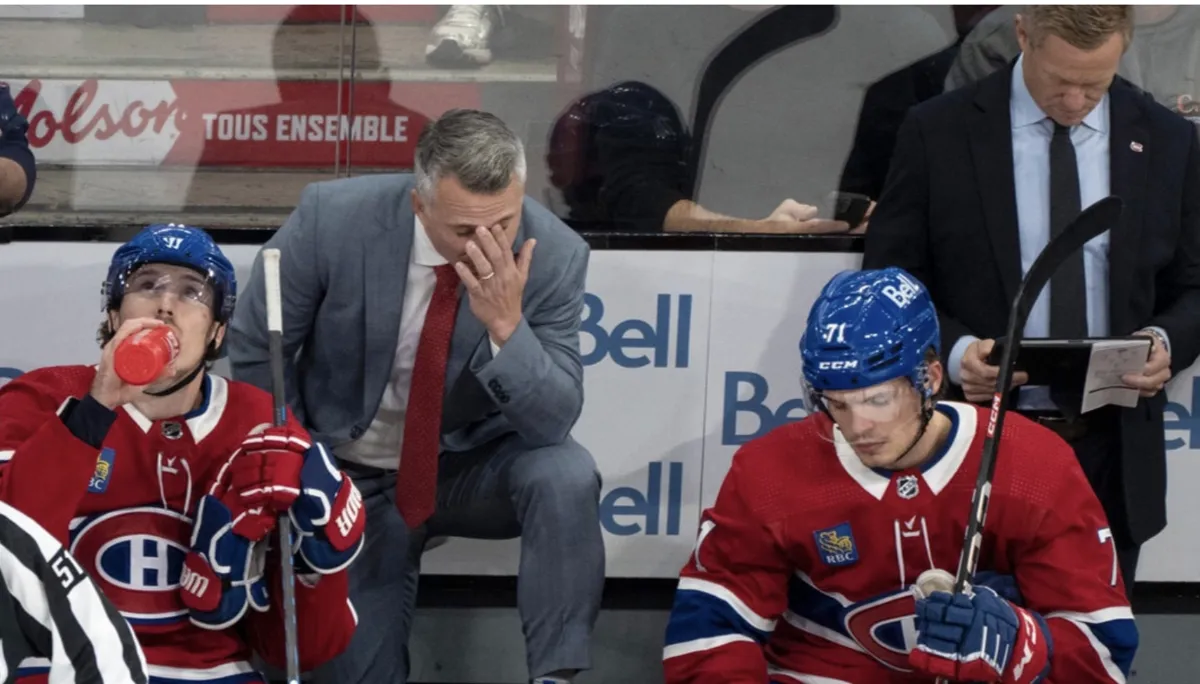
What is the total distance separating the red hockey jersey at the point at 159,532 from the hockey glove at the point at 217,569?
2.0 inches

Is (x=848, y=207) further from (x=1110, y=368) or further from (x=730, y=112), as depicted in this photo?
(x=1110, y=368)

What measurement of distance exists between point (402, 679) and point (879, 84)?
1562mm

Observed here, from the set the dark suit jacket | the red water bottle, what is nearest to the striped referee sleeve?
the red water bottle

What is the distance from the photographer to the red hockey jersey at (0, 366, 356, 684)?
9.26 ft

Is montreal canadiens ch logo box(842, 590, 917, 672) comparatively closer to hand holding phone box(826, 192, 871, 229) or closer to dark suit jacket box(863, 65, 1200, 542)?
dark suit jacket box(863, 65, 1200, 542)

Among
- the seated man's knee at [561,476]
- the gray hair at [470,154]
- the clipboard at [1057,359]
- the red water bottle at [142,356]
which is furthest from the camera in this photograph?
the clipboard at [1057,359]

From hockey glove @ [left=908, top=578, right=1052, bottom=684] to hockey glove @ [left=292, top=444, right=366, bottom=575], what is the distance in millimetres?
826

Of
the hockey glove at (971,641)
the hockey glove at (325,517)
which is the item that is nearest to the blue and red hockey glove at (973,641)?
the hockey glove at (971,641)

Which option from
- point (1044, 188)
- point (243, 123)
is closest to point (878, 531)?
point (1044, 188)

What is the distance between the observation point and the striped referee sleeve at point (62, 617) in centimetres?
226

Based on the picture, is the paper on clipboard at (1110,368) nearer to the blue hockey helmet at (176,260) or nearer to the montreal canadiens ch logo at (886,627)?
the montreal canadiens ch logo at (886,627)

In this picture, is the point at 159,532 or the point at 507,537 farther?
the point at 507,537

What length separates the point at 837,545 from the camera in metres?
2.86

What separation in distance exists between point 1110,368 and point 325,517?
1.50 metres
